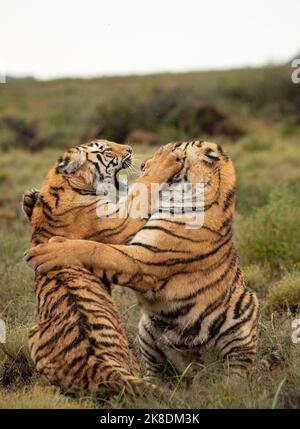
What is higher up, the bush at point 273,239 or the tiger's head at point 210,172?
the tiger's head at point 210,172

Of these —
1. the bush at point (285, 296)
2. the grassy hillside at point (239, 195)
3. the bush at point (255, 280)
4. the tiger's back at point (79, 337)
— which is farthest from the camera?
the bush at point (255, 280)

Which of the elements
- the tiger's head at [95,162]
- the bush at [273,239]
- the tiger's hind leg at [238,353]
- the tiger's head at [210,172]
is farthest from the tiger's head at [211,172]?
the bush at [273,239]

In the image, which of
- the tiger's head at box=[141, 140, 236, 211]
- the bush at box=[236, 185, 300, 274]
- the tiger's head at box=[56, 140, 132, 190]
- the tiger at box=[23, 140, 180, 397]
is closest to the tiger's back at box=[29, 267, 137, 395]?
the tiger at box=[23, 140, 180, 397]

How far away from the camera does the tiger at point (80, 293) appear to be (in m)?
4.18

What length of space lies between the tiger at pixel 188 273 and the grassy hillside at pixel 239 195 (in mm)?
194

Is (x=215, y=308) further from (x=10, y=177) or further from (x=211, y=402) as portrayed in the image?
(x=10, y=177)

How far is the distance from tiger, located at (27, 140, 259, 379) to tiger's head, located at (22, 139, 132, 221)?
96 cm

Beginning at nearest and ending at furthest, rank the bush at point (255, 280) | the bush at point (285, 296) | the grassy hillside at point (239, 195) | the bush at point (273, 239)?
the grassy hillside at point (239, 195)
the bush at point (285, 296)
the bush at point (255, 280)
the bush at point (273, 239)

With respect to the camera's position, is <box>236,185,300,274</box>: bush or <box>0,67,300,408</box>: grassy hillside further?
<box>236,185,300,274</box>: bush

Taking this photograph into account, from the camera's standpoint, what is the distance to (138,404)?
3.94 m

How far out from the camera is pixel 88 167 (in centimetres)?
572

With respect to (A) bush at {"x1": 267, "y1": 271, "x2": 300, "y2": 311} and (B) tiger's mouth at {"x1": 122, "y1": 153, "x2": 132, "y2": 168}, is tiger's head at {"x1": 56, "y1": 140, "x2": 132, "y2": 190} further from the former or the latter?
(A) bush at {"x1": 267, "y1": 271, "x2": 300, "y2": 311}

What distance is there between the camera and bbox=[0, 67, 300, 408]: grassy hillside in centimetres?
435

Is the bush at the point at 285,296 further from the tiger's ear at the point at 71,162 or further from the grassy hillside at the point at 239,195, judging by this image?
the tiger's ear at the point at 71,162
